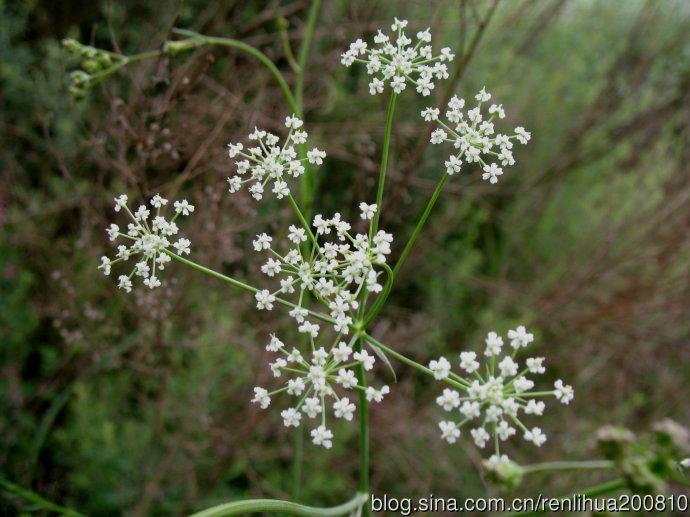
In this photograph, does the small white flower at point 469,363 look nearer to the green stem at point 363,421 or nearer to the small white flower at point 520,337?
the small white flower at point 520,337

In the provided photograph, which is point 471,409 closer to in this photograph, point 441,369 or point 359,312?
point 441,369

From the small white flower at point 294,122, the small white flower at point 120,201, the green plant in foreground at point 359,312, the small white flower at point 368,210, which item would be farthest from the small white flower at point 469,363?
the small white flower at point 120,201

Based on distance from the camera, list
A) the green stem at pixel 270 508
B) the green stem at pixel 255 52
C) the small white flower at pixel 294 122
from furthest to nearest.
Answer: the green stem at pixel 255 52, the small white flower at pixel 294 122, the green stem at pixel 270 508

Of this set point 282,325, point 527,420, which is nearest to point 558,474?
point 527,420

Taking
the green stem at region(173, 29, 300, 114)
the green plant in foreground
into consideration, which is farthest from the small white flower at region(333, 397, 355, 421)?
the green stem at region(173, 29, 300, 114)

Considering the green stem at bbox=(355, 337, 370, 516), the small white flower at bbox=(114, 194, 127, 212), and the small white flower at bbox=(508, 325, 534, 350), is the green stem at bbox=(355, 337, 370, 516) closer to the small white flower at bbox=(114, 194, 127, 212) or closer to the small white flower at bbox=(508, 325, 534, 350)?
the small white flower at bbox=(508, 325, 534, 350)

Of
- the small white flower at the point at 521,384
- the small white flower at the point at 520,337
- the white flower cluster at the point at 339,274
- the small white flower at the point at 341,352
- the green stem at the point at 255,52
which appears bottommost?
the small white flower at the point at 521,384

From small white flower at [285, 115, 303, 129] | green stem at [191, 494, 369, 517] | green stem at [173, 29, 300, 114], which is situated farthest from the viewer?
green stem at [173, 29, 300, 114]

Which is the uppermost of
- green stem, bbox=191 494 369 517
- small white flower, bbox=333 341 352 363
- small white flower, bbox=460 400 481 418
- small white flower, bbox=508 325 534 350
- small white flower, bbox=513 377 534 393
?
small white flower, bbox=508 325 534 350

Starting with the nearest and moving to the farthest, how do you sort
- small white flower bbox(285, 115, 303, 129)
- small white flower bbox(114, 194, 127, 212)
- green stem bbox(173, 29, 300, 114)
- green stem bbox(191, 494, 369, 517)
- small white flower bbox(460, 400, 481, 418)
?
green stem bbox(191, 494, 369, 517) < small white flower bbox(460, 400, 481, 418) < small white flower bbox(114, 194, 127, 212) < small white flower bbox(285, 115, 303, 129) < green stem bbox(173, 29, 300, 114)
